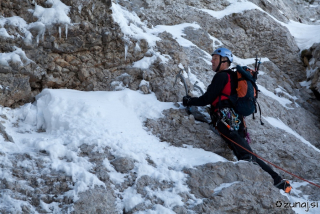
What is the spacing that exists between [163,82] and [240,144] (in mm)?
2519

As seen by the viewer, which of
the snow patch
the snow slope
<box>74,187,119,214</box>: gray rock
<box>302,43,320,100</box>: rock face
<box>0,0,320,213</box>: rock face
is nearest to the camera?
<box>74,187,119,214</box>: gray rock

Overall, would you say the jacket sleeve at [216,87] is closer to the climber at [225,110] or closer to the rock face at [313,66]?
the climber at [225,110]

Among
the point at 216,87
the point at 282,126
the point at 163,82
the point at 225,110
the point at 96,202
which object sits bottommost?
the point at 282,126

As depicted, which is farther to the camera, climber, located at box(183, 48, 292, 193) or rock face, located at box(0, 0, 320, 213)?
climber, located at box(183, 48, 292, 193)

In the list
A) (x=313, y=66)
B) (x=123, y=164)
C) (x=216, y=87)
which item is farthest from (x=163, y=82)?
(x=313, y=66)

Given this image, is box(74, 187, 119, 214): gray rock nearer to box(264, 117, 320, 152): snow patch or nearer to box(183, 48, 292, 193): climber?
box(183, 48, 292, 193): climber

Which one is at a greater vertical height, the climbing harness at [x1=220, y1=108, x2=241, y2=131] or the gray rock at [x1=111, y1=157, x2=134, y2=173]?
the climbing harness at [x1=220, y1=108, x2=241, y2=131]

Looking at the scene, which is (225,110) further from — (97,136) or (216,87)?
(97,136)

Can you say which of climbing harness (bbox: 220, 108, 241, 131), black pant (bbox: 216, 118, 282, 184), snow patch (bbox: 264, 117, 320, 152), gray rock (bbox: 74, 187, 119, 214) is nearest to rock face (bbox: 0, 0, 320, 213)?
gray rock (bbox: 74, 187, 119, 214)

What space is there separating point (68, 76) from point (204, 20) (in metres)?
6.68

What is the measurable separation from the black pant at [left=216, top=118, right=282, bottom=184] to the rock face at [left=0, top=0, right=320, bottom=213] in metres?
0.27

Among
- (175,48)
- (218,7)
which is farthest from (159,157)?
(218,7)

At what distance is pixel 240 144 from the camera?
6.00m

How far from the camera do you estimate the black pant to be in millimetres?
5773
